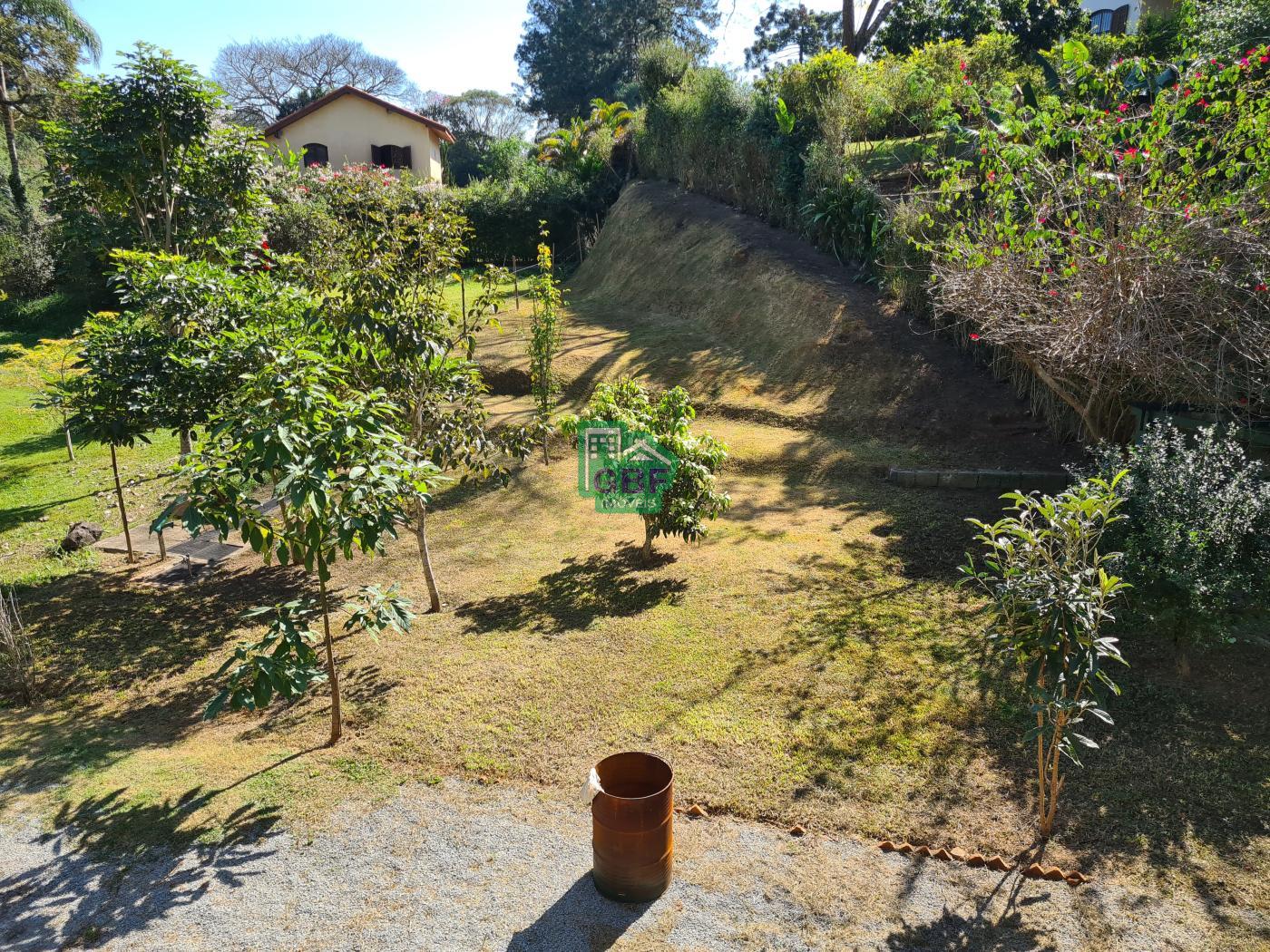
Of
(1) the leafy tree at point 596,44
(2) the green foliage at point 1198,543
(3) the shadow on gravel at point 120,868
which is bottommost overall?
(3) the shadow on gravel at point 120,868

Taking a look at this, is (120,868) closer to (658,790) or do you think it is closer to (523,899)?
(523,899)

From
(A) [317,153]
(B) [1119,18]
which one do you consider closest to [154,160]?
(A) [317,153]

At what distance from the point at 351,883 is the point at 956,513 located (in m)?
6.99

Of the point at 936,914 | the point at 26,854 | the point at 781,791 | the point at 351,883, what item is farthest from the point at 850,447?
the point at 26,854

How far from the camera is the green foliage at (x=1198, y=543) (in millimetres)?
5172

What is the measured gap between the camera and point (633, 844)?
382 centimetres

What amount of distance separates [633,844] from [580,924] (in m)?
0.47

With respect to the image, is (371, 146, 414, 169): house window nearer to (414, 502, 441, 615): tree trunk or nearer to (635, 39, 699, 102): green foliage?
(635, 39, 699, 102): green foliage

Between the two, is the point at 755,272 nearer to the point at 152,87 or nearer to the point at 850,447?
the point at 850,447

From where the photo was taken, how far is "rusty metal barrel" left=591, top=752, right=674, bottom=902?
3.79 m

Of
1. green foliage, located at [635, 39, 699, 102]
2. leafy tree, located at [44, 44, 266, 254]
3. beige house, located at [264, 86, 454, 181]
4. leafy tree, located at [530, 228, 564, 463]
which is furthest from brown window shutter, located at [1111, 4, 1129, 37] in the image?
leafy tree, located at [44, 44, 266, 254]

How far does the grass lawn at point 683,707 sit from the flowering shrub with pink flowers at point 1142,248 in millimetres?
2193

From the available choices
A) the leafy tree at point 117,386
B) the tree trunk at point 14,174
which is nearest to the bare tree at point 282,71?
the tree trunk at point 14,174

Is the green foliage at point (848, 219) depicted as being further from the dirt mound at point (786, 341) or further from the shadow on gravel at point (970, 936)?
the shadow on gravel at point (970, 936)
